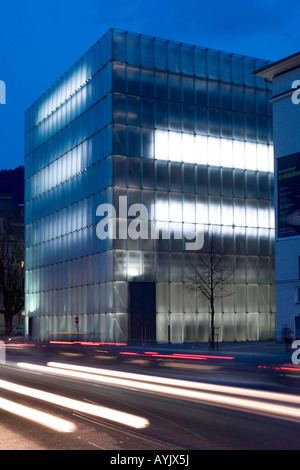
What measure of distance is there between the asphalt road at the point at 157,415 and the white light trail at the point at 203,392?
2 centimetres

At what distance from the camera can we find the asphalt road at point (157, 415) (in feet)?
36.5

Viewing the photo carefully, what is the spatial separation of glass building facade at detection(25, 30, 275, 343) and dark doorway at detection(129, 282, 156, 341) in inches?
3.4

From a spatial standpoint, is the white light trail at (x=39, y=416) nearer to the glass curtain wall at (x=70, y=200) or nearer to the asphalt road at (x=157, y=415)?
the asphalt road at (x=157, y=415)

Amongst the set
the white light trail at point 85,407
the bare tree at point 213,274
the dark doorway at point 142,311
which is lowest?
the white light trail at point 85,407

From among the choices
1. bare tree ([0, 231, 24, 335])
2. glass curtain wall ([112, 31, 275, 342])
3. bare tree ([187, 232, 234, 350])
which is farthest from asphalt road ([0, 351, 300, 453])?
bare tree ([0, 231, 24, 335])

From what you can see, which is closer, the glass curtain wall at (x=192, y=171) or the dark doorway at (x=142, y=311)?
the dark doorway at (x=142, y=311)

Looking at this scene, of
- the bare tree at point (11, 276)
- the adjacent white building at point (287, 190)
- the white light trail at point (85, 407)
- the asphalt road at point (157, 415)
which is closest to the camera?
the asphalt road at point (157, 415)

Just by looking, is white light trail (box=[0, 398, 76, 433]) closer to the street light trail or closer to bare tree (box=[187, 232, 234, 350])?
the street light trail

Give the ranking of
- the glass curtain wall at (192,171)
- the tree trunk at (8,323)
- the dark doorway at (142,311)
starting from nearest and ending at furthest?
the dark doorway at (142,311), the glass curtain wall at (192,171), the tree trunk at (8,323)

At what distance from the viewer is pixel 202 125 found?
63.2 metres

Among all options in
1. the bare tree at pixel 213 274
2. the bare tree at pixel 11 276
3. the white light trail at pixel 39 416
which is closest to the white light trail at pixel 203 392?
the white light trail at pixel 39 416

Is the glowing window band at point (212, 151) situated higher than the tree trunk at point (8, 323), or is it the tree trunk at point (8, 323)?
the glowing window band at point (212, 151)

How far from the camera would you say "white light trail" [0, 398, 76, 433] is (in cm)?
1285

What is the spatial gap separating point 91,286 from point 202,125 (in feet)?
58.6
